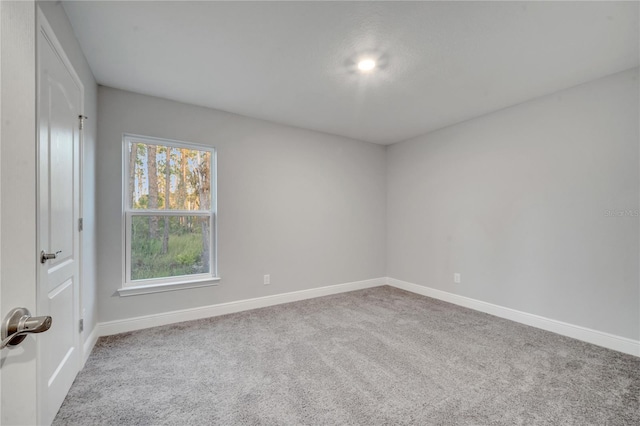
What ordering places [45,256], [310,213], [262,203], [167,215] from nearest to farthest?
[45,256], [167,215], [262,203], [310,213]

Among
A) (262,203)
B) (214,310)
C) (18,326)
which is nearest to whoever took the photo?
(18,326)

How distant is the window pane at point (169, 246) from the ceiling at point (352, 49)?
137 cm

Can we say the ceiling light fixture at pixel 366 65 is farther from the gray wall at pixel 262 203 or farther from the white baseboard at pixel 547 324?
the white baseboard at pixel 547 324

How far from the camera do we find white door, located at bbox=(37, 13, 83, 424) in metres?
1.46

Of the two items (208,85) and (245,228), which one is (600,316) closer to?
(245,228)

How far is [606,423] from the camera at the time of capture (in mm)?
1636

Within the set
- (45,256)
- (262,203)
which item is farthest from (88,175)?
(262,203)

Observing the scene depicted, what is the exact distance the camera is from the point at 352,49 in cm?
218

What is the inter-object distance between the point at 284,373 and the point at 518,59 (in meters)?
3.13

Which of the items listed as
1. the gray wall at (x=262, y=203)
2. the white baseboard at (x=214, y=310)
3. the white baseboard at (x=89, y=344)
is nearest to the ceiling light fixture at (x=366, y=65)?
the gray wall at (x=262, y=203)

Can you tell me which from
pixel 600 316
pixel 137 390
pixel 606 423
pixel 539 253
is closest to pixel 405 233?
pixel 539 253

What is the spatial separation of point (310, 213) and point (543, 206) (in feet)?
9.10

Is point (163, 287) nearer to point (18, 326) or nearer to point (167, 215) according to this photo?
point (167, 215)

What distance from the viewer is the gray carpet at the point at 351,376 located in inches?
66.6
